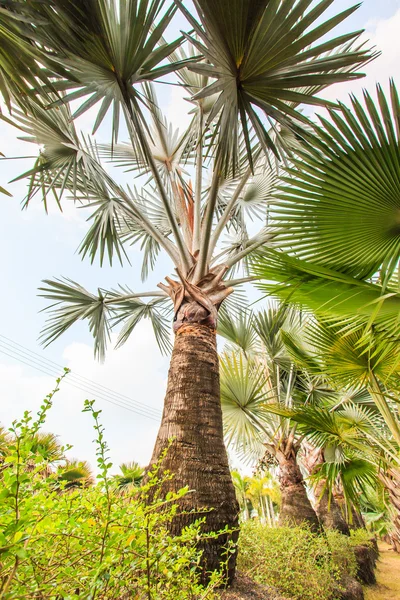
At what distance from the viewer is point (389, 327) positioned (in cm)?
229

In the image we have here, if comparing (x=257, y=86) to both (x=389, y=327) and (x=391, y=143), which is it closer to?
(x=391, y=143)

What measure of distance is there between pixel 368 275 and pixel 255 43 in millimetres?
1718

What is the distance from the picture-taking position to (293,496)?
493 centimetres

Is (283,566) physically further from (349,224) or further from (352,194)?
(352,194)

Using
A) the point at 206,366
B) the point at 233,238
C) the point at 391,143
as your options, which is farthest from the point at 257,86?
the point at 233,238

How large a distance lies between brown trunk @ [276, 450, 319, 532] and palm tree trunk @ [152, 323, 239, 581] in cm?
327

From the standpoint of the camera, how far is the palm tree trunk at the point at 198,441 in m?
1.94

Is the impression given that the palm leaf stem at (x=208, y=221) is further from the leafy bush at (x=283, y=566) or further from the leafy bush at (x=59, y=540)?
the leafy bush at (x=283, y=566)

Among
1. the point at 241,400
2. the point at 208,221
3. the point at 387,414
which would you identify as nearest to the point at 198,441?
the point at 387,414

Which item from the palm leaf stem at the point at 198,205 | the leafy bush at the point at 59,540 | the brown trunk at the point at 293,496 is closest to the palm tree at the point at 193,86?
the palm leaf stem at the point at 198,205

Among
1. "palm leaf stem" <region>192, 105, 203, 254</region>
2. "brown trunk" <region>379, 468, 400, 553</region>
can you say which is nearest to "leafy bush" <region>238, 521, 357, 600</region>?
"brown trunk" <region>379, 468, 400, 553</region>

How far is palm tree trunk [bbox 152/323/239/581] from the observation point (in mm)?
1944

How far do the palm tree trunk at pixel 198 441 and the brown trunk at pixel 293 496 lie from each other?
10.7ft

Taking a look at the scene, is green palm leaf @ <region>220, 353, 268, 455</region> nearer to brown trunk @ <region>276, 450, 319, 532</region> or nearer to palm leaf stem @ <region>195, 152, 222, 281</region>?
brown trunk @ <region>276, 450, 319, 532</region>
